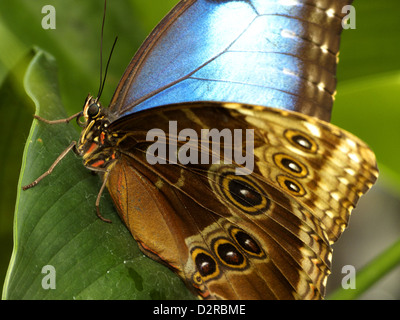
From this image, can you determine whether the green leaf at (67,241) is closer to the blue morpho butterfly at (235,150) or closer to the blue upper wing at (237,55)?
the blue morpho butterfly at (235,150)

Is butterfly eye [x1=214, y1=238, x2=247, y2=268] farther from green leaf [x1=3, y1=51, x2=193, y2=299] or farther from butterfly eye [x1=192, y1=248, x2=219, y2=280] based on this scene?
green leaf [x1=3, y1=51, x2=193, y2=299]

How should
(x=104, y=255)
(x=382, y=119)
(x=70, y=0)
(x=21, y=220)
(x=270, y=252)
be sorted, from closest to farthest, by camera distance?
(x=21, y=220)
(x=104, y=255)
(x=270, y=252)
(x=70, y=0)
(x=382, y=119)

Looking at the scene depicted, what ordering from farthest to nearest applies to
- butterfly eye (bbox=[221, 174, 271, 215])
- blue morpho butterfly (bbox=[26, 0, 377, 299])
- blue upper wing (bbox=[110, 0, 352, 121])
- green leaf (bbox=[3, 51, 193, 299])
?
blue upper wing (bbox=[110, 0, 352, 121])
butterfly eye (bbox=[221, 174, 271, 215])
blue morpho butterfly (bbox=[26, 0, 377, 299])
green leaf (bbox=[3, 51, 193, 299])

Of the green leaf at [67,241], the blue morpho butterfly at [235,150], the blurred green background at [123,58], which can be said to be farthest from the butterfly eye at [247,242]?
the blurred green background at [123,58]

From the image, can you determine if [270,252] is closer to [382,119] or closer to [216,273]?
[216,273]

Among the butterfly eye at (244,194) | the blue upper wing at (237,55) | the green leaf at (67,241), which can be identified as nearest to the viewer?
the green leaf at (67,241)

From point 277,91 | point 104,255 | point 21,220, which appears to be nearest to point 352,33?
point 277,91

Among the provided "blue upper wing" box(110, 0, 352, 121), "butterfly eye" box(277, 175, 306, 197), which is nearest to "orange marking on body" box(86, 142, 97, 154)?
"blue upper wing" box(110, 0, 352, 121)
